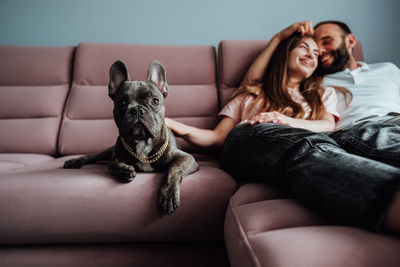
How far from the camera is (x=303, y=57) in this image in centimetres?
135

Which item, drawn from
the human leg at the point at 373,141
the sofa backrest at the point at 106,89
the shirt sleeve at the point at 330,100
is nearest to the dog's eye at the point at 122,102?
the sofa backrest at the point at 106,89

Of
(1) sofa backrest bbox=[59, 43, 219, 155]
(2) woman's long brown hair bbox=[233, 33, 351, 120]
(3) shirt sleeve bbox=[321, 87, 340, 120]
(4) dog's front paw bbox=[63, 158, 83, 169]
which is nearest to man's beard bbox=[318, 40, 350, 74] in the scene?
(2) woman's long brown hair bbox=[233, 33, 351, 120]

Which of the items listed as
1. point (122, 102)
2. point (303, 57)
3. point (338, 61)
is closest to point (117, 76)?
point (122, 102)

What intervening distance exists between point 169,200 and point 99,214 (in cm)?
25

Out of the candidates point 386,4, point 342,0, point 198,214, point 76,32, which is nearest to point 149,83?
point 198,214

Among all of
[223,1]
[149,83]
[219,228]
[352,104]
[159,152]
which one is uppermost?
[223,1]

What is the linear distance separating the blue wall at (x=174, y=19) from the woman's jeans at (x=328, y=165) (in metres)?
1.43

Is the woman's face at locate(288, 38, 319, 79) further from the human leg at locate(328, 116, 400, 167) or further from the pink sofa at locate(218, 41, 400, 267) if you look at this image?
the pink sofa at locate(218, 41, 400, 267)

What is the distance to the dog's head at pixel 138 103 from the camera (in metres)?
0.89

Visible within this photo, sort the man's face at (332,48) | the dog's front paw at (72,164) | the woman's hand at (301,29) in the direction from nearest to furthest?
1. the dog's front paw at (72,164)
2. the woman's hand at (301,29)
3. the man's face at (332,48)

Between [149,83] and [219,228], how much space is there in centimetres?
66

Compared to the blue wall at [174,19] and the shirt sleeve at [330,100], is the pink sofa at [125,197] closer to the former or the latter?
the blue wall at [174,19]

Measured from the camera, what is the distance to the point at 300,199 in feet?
2.06

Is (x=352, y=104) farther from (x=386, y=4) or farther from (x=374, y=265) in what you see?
(x=386, y=4)
